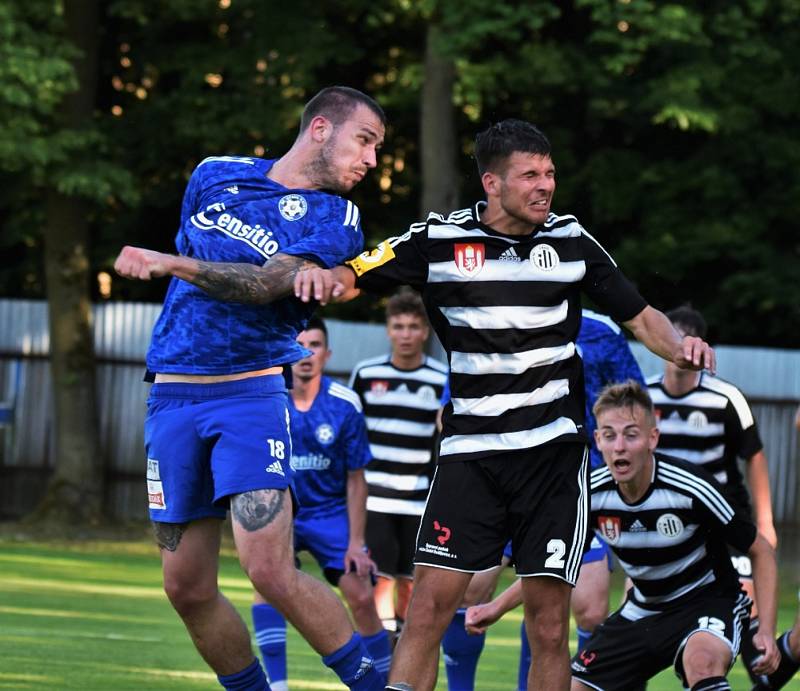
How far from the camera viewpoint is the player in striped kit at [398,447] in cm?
998

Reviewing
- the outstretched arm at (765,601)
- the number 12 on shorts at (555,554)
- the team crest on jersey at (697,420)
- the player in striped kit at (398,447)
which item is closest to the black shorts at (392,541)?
the player in striped kit at (398,447)

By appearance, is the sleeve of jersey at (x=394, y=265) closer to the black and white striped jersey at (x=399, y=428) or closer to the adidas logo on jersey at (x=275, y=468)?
the adidas logo on jersey at (x=275, y=468)

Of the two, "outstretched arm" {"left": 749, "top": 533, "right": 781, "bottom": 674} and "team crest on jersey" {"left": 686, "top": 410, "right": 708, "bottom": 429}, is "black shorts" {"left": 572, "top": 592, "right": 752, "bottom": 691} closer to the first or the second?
"outstretched arm" {"left": 749, "top": 533, "right": 781, "bottom": 674}

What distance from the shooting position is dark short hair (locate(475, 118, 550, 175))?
6.00 meters

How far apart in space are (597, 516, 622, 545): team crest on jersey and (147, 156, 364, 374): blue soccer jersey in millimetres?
1796

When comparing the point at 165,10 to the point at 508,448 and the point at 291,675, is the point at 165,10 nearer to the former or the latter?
the point at 291,675

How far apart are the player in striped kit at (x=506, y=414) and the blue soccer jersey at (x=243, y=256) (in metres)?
0.24

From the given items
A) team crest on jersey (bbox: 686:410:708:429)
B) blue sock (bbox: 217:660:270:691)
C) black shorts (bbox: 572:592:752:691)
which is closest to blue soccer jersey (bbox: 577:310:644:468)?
team crest on jersey (bbox: 686:410:708:429)

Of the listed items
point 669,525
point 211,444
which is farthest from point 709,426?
point 211,444

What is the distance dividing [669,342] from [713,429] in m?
3.17

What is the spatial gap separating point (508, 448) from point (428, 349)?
1358 cm

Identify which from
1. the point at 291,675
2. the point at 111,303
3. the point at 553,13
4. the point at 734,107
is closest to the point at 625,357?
the point at 291,675

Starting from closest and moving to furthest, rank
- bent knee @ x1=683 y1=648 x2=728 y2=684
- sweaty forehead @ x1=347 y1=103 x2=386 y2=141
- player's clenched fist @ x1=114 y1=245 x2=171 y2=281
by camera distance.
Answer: player's clenched fist @ x1=114 y1=245 x2=171 y2=281 < sweaty forehead @ x1=347 y1=103 x2=386 y2=141 < bent knee @ x1=683 y1=648 x2=728 y2=684

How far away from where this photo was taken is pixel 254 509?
5.82 metres
